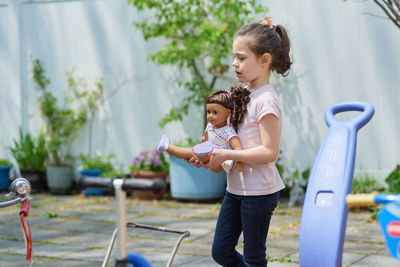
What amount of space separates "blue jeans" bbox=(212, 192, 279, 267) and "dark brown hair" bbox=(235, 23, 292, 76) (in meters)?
0.56

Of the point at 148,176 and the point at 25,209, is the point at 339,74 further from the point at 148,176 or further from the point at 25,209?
the point at 25,209

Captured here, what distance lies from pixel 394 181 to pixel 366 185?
39cm

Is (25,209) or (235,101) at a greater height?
(235,101)

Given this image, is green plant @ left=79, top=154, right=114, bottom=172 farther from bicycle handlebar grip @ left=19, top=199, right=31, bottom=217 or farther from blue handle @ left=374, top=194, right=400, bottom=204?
blue handle @ left=374, top=194, right=400, bottom=204

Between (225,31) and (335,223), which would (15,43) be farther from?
(335,223)

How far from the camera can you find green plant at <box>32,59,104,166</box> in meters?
7.46

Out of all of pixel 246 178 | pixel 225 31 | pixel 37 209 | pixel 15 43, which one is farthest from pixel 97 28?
pixel 246 178

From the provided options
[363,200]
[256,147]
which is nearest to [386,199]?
[363,200]

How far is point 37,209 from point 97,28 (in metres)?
2.36

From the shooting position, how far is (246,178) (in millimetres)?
2572

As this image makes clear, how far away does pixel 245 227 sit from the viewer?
2.55 m

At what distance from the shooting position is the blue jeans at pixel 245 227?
8.34 ft

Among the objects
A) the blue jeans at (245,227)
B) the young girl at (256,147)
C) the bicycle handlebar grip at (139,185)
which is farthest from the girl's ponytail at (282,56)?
the bicycle handlebar grip at (139,185)

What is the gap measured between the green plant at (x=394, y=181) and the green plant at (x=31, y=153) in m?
4.07
